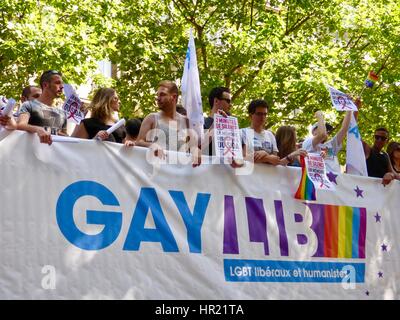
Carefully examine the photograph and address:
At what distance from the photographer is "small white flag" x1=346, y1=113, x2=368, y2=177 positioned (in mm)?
8828

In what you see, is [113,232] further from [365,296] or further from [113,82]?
[113,82]

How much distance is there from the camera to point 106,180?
6641 millimetres

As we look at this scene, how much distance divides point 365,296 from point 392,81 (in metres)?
12.5

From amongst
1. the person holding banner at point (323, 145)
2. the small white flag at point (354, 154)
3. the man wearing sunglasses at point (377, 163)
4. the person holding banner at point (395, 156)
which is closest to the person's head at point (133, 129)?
the person holding banner at point (323, 145)

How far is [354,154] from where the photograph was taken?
8.88 metres

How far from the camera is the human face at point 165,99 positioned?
740cm

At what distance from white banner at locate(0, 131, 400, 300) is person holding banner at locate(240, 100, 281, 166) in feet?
0.40

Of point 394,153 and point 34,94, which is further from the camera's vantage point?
point 394,153

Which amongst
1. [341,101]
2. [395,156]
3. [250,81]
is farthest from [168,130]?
[250,81]

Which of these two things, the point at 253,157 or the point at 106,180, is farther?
the point at 253,157

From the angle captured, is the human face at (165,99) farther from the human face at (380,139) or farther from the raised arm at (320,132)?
the human face at (380,139)

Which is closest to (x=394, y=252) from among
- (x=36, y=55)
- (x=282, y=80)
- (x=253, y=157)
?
(x=253, y=157)

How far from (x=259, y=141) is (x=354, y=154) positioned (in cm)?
147

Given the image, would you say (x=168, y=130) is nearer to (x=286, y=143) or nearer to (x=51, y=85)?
(x=51, y=85)
